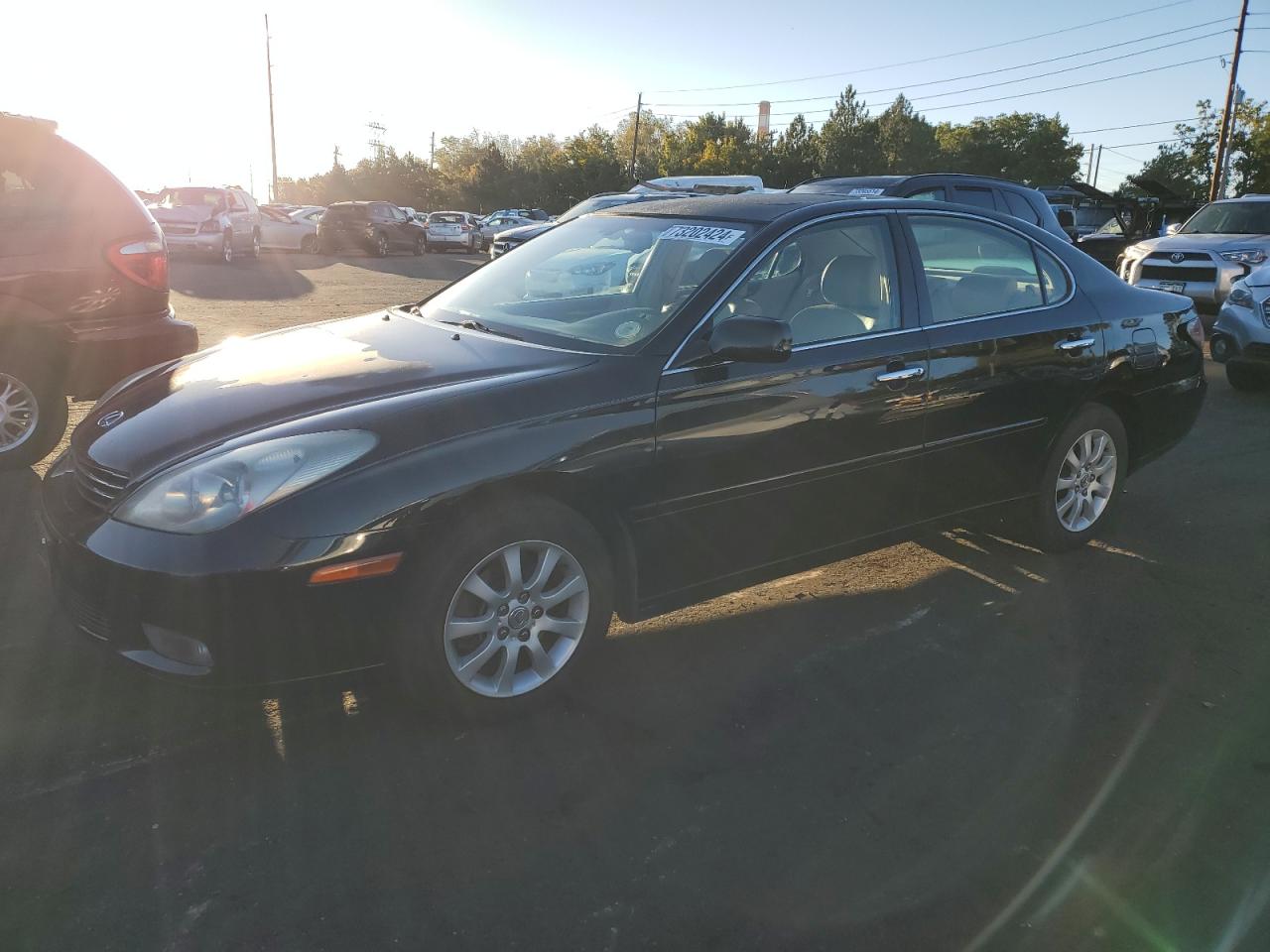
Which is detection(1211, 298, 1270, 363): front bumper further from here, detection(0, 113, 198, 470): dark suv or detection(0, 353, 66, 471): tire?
detection(0, 353, 66, 471): tire

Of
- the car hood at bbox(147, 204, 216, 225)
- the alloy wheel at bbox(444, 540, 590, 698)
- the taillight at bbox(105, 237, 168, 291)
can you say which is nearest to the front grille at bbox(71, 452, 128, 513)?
the alloy wheel at bbox(444, 540, 590, 698)

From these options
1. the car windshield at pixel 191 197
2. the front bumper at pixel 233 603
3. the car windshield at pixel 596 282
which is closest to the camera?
the front bumper at pixel 233 603

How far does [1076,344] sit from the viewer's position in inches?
178

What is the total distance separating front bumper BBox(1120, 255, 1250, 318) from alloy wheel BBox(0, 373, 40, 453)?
37.5 feet

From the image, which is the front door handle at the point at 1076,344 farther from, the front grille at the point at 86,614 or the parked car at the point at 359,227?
the parked car at the point at 359,227

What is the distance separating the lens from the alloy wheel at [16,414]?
5.38 meters

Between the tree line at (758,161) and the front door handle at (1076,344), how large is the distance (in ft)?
172

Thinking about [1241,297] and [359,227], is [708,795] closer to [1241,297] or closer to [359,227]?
[1241,297]

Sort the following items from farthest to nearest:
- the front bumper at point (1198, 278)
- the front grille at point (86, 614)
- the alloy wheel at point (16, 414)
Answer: the front bumper at point (1198, 278) → the alloy wheel at point (16, 414) → the front grille at point (86, 614)

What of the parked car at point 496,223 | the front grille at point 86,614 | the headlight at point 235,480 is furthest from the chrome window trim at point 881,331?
the parked car at point 496,223

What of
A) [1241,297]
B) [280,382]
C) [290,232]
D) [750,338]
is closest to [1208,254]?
[1241,297]

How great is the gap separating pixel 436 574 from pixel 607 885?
973mm

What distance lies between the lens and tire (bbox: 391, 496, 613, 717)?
2887mm

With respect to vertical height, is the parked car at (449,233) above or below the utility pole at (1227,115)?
below
